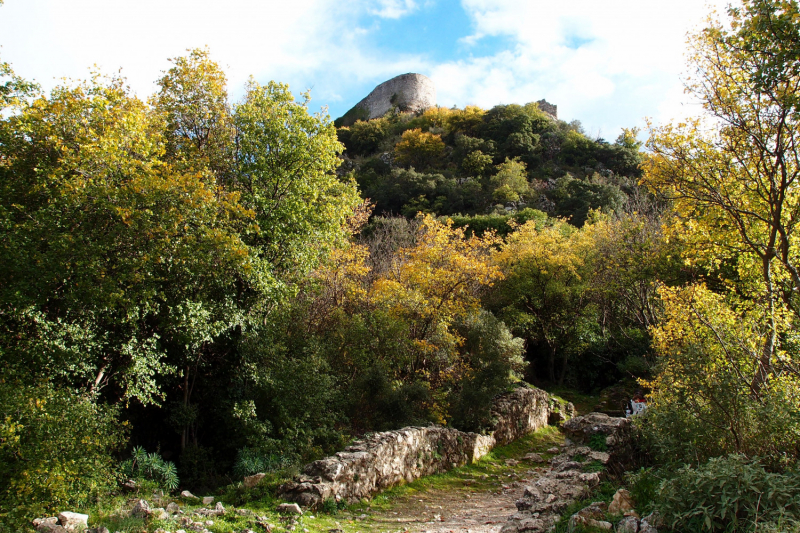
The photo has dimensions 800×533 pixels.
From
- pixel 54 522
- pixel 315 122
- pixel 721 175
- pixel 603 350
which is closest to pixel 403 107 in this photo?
pixel 603 350

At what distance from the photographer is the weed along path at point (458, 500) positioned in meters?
8.39

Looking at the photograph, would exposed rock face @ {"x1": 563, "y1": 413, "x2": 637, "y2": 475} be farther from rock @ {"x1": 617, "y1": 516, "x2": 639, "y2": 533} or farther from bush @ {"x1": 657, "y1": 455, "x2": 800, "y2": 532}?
bush @ {"x1": 657, "y1": 455, "x2": 800, "y2": 532}

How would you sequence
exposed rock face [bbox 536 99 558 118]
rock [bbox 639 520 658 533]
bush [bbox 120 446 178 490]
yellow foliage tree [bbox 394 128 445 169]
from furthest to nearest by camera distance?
exposed rock face [bbox 536 99 558 118], yellow foliage tree [bbox 394 128 445 169], bush [bbox 120 446 178 490], rock [bbox 639 520 658 533]

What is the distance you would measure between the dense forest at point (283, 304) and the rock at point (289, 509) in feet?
5.20

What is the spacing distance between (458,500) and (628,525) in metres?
5.35

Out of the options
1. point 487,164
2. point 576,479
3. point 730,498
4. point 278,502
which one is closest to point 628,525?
point 730,498

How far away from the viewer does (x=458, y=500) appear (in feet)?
34.4

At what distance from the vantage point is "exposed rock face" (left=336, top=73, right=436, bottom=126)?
83688 millimetres

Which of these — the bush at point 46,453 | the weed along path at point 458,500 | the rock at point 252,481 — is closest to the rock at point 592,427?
the weed along path at point 458,500

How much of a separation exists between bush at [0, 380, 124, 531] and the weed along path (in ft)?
13.8

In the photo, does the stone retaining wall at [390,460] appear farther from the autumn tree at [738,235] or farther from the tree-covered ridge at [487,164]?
the tree-covered ridge at [487,164]

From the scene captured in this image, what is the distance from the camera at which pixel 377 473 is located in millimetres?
10195

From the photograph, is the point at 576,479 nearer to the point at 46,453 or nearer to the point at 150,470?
the point at 150,470

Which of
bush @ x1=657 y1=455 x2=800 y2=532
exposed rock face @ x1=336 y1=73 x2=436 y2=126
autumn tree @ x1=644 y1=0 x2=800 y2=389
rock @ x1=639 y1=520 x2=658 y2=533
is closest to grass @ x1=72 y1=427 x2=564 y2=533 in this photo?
rock @ x1=639 y1=520 x2=658 y2=533
